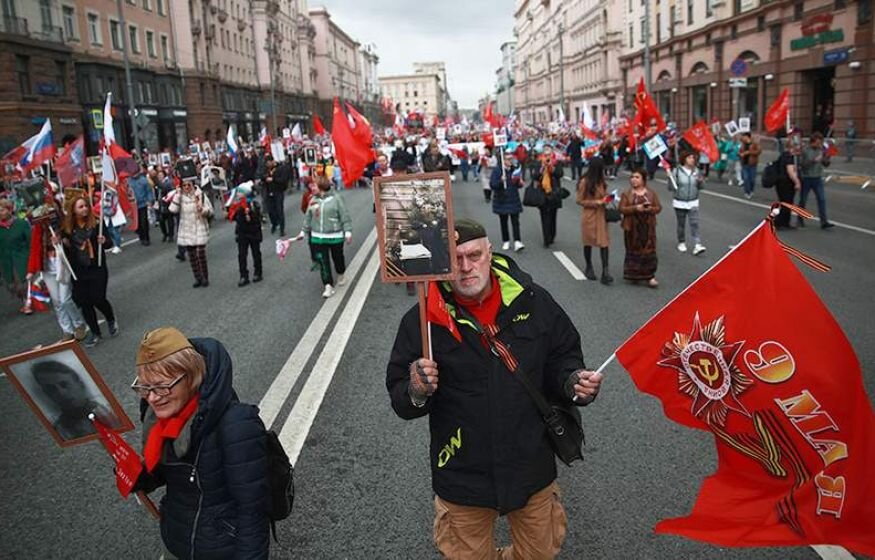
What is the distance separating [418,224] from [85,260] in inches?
277

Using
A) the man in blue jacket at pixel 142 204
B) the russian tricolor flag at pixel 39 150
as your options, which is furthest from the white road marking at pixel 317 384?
the russian tricolor flag at pixel 39 150

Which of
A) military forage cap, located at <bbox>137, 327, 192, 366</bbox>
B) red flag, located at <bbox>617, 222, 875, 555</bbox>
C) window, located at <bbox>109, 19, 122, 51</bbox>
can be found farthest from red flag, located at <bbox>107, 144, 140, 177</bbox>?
window, located at <bbox>109, 19, 122, 51</bbox>

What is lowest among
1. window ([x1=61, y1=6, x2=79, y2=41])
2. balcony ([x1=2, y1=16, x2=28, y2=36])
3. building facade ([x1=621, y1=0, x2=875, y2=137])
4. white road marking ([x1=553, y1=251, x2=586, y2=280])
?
white road marking ([x1=553, y1=251, x2=586, y2=280])

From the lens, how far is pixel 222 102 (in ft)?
221

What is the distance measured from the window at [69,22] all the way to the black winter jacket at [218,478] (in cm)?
4421

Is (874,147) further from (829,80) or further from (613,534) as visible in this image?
(613,534)

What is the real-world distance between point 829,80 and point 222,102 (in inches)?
2005

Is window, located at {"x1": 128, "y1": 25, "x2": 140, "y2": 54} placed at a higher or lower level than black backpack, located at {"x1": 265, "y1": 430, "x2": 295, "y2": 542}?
higher

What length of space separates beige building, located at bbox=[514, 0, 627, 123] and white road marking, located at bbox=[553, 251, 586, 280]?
1904 inches

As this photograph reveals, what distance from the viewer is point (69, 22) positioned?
134ft

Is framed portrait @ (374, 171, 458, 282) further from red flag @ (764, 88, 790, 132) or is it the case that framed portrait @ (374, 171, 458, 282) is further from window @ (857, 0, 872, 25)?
window @ (857, 0, 872, 25)

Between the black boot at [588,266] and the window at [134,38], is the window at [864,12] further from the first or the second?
the window at [134,38]

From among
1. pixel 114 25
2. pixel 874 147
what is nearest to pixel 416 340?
pixel 874 147

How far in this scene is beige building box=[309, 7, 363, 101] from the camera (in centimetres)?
11844
